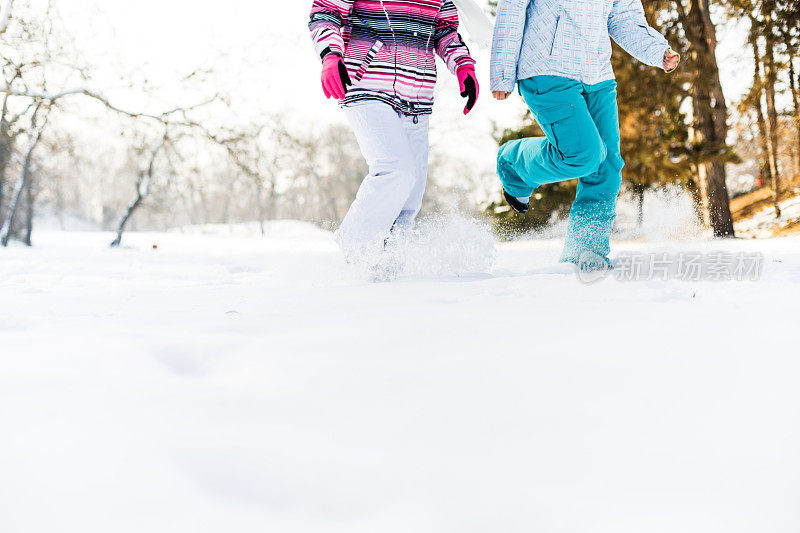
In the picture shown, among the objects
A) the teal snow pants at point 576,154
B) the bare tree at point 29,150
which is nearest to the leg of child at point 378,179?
the teal snow pants at point 576,154

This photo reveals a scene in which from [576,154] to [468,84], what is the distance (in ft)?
2.28

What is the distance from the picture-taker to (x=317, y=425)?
915 mm

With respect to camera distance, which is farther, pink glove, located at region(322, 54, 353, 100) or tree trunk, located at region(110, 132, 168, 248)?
tree trunk, located at region(110, 132, 168, 248)

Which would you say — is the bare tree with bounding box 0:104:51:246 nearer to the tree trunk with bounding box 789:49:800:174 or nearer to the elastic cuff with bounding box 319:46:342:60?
the elastic cuff with bounding box 319:46:342:60

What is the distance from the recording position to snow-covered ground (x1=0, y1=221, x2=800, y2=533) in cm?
74

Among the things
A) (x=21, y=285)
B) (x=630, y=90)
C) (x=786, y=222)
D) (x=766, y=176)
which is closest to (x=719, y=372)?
(x=21, y=285)

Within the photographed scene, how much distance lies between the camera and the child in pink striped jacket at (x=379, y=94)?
2.77m

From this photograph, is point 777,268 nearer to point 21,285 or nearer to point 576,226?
point 576,226

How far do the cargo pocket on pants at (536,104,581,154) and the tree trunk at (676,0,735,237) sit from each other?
25.1ft

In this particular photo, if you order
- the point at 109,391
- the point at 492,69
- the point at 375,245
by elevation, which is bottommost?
the point at 109,391

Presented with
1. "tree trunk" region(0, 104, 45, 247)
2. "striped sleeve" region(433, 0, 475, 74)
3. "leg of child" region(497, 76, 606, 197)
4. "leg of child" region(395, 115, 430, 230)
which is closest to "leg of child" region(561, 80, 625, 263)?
"leg of child" region(497, 76, 606, 197)

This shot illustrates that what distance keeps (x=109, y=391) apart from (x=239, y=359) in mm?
258

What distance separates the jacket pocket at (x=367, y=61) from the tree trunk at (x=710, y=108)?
8.18m

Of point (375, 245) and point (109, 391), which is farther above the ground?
point (375, 245)
